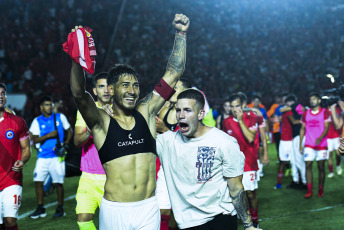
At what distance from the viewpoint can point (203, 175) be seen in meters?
4.00

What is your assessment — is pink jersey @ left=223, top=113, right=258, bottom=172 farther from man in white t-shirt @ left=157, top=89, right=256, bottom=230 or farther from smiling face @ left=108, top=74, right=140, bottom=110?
smiling face @ left=108, top=74, right=140, bottom=110

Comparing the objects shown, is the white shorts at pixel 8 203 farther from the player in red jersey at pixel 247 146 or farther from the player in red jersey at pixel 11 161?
the player in red jersey at pixel 247 146

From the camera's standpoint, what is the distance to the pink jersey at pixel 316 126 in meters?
9.70

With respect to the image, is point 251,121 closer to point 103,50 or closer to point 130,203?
point 130,203

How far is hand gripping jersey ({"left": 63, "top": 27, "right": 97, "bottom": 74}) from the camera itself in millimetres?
3406

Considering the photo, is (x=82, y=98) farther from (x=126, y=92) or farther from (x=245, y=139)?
(x=245, y=139)

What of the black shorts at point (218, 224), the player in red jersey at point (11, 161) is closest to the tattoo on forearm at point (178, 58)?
the black shorts at point (218, 224)

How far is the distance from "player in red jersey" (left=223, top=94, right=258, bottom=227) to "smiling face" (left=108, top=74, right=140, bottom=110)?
347 cm

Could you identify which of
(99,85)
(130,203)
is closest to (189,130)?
Result: (130,203)

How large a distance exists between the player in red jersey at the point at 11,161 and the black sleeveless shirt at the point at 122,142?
2.36 meters

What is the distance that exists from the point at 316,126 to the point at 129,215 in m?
6.82

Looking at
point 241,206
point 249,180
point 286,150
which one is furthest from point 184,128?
point 286,150

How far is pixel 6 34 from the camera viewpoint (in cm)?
2138

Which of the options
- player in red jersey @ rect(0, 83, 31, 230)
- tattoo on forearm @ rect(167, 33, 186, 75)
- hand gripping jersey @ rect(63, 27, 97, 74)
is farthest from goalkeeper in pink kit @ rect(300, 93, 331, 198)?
hand gripping jersey @ rect(63, 27, 97, 74)
